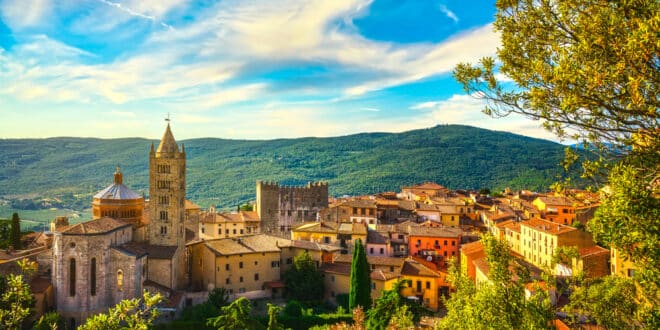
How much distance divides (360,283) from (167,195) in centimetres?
1796

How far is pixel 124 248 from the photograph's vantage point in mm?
36344

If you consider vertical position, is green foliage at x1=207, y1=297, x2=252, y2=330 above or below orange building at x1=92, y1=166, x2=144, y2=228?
below

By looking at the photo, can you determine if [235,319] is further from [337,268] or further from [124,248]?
[337,268]

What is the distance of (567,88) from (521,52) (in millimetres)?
1726

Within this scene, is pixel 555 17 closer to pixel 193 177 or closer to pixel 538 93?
pixel 538 93

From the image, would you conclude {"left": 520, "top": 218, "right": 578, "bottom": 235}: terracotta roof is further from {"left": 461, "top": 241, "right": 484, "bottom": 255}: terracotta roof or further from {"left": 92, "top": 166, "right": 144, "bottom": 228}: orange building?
{"left": 92, "top": 166, "right": 144, "bottom": 228}: orange building

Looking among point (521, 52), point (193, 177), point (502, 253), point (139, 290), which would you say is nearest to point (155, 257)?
point (139, 290)

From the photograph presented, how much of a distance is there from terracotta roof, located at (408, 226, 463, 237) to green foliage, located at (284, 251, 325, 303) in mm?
12585

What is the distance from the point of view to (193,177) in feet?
604

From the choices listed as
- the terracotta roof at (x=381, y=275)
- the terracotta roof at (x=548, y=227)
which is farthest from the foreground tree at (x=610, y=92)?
the terracotta roof at (x=548, y=227)

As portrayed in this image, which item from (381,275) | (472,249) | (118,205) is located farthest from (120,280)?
(472,249)

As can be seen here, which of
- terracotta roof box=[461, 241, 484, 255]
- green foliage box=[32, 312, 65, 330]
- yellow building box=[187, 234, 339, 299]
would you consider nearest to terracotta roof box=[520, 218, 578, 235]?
terracotta roof box=[461, 241, 484, 255]

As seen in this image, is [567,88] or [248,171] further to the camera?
[248,171]

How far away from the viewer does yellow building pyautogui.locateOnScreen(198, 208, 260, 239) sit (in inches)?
2424
